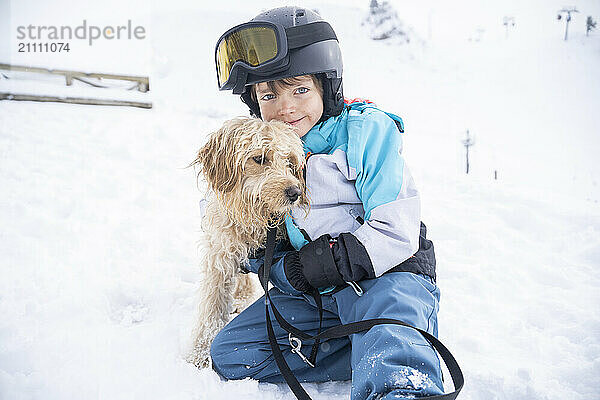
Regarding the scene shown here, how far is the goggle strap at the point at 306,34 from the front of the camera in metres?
2.58

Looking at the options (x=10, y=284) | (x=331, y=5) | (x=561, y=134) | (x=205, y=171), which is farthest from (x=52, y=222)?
(x=331, y=5)

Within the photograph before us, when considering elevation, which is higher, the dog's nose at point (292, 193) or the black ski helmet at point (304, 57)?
the black ski helmet at point (304, 57)

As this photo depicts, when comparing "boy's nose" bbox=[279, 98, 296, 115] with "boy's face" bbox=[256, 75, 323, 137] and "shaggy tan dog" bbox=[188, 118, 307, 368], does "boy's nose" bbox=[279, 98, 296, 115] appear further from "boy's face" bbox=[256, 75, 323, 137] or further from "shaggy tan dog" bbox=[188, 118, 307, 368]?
"shaggy tan dog" bbox=[188, 118, 307, 368]

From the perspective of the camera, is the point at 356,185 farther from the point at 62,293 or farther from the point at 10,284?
the point at 10,284

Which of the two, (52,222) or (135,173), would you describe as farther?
(135,173)

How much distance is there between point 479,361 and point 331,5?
29.4m

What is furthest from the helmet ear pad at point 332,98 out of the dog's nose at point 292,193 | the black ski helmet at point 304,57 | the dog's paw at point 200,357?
the dog's paw at point 200,357

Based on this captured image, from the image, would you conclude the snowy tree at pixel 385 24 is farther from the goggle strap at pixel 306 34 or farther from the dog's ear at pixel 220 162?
the dog's ear at pixel 220 162

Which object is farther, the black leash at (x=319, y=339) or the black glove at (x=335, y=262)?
the black glove at (x=335, y=262)

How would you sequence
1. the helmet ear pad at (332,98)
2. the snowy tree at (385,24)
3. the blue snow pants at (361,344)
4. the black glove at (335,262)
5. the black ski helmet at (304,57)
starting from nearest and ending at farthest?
the blue snow pants at (361,344)
the black glove at (335,262)
the black ski helmet at (304,57)
the helmet ear pad at (332,98)
the snowy tree at (385,24)

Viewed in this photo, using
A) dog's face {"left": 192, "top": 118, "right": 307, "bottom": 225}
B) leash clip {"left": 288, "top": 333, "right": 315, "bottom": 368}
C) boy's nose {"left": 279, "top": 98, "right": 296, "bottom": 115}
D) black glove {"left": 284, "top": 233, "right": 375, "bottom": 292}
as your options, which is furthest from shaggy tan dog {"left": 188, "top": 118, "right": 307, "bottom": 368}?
leash clip {"left": 288, "top": 333, "right": 315, "bottom": 368}

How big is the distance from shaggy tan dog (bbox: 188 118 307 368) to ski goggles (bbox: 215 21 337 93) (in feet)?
1.08

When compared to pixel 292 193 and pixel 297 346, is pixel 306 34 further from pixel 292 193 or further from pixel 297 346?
pixel 297 346

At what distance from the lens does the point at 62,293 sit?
10.1 feet
